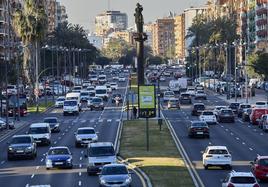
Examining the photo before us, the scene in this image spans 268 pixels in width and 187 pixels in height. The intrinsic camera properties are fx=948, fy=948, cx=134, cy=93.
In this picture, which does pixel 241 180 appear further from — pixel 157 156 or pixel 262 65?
pixel 262 65

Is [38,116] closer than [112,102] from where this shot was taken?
Yes

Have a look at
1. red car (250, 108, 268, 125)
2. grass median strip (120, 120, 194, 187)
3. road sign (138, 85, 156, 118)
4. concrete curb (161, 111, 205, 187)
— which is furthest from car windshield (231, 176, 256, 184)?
red car (250, 108, 268, 125)

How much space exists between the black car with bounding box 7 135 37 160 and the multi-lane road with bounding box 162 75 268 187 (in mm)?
9995

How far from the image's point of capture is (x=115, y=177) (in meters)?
42.3

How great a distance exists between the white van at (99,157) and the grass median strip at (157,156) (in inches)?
79.2

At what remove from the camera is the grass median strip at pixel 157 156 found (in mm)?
46166

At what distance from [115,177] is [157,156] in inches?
619

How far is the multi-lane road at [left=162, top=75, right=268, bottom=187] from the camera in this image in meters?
50.2

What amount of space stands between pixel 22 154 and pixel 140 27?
48302mm

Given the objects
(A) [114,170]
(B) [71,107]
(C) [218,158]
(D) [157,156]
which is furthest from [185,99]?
(A) [114,170]

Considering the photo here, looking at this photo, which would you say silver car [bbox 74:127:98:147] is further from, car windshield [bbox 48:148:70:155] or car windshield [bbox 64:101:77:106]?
car windshield [bbox 64:101:77:106]

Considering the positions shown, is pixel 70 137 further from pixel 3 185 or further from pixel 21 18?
pixel 21 18

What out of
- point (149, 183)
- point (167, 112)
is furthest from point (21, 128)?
point (149, 183)

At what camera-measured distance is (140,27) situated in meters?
106
